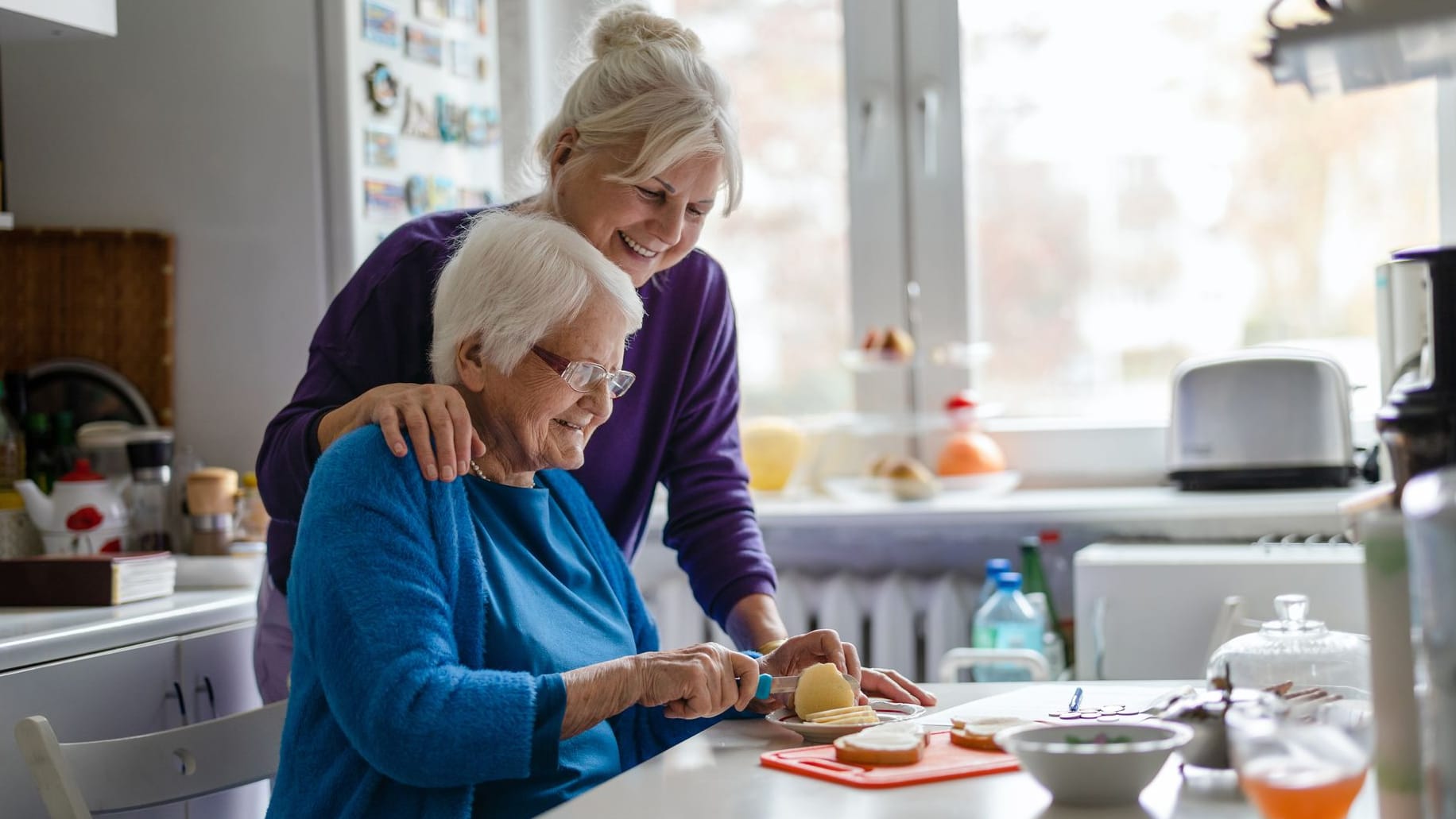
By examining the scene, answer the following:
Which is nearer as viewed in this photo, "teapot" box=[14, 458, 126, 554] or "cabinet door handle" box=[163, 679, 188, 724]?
"cabinet door handle" box=[163, 679, 188, 724]

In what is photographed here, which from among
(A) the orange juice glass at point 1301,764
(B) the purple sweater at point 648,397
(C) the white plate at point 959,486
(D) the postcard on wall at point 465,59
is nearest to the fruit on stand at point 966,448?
(C) the white plate at point 959,486

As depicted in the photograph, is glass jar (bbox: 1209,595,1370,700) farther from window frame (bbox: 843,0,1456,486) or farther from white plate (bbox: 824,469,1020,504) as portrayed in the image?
window frame (bbox: 843,0,1456,486)

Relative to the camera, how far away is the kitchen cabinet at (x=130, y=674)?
178cm

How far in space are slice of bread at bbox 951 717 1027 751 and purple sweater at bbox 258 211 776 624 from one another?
0.59m

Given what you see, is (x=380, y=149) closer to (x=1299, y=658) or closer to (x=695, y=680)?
(x=695, y=680)

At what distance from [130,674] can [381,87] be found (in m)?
1.16

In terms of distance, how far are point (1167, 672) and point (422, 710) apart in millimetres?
1318

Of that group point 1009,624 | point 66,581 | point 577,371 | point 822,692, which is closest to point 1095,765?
point 822,692

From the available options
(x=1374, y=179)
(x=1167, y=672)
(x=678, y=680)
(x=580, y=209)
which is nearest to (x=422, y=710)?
(x=678, y=680)

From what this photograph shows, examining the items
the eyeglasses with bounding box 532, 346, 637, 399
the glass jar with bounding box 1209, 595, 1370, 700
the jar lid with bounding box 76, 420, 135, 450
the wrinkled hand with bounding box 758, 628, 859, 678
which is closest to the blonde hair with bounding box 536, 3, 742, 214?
the eyeglasses with bounding box 532, 346, 637, 399

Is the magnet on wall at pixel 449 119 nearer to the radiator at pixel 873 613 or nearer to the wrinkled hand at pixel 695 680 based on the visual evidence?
the radiator at pixel 873 613

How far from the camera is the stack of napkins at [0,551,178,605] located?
2055 millimetres

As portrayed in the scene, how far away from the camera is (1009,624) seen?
238cm

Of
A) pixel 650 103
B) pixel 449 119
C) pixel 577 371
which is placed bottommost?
→ pixel 577 371
